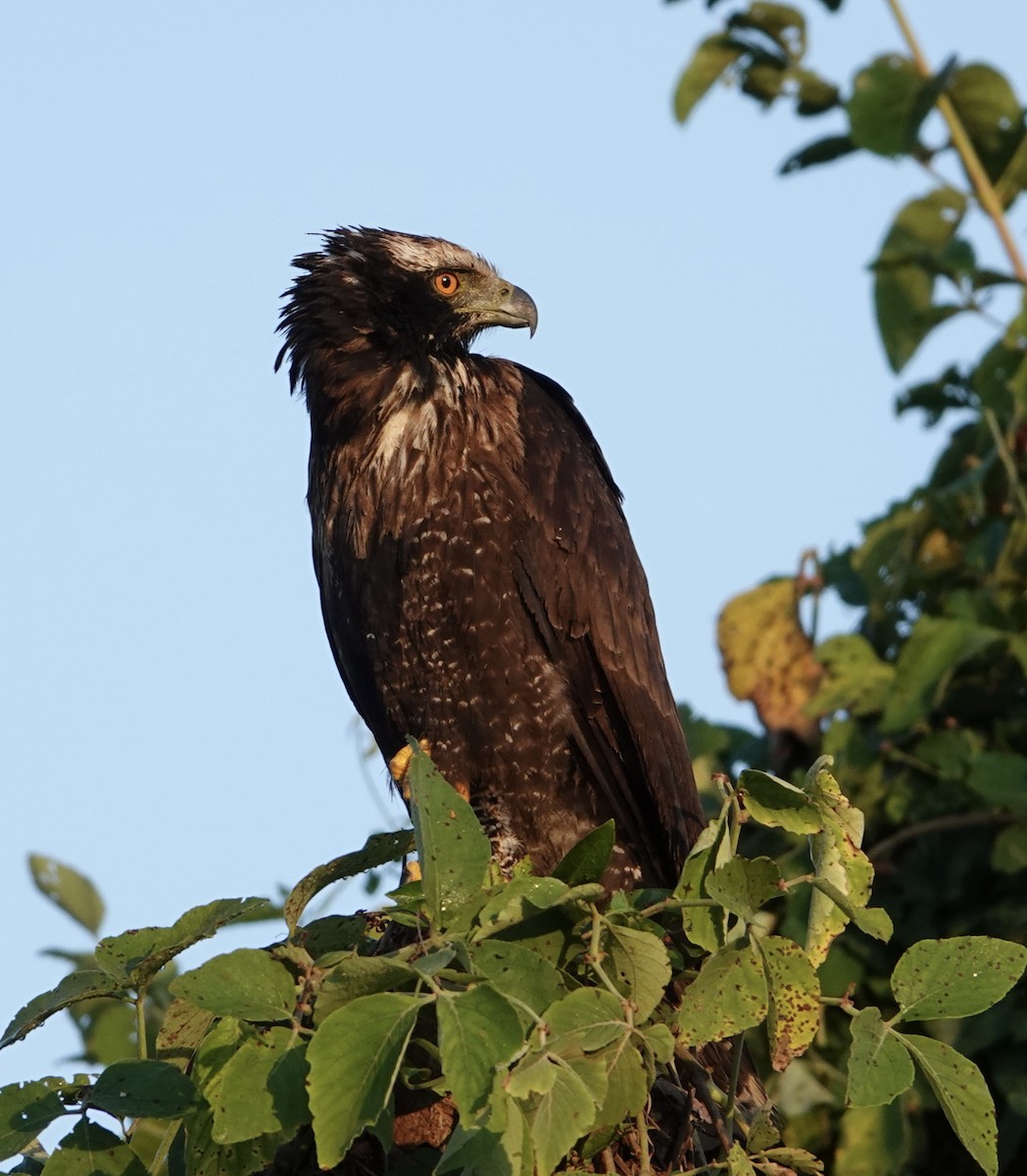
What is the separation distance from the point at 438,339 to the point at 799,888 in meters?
2.24

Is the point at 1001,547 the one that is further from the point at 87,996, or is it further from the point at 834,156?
the point at 87,996

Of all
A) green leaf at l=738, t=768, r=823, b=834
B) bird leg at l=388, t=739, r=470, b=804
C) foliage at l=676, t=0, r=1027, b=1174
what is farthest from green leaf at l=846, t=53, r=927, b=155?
green leaf at l=738, t=768, r=823, b=834

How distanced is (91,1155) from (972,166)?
445cm

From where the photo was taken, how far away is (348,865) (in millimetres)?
3594

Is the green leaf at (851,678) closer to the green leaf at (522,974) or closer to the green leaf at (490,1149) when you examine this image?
the green leaf at (522,974)

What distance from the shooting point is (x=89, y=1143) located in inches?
123

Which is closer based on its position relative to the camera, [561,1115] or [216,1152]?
[561,1115]

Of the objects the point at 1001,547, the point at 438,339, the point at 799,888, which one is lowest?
the point at 799,888

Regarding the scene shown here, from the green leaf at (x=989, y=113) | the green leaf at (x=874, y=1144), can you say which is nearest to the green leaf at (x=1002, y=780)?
the green leaf at (x=874, y=1144)

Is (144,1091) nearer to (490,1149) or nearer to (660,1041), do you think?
(490,1149)

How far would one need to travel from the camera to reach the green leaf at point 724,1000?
298cm

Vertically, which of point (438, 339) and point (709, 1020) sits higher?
point (438, 339)

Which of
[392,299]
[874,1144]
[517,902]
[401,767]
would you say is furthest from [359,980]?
[392,299]

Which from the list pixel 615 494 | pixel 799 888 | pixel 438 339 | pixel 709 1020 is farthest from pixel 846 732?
pixel 709 1020
